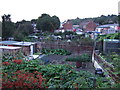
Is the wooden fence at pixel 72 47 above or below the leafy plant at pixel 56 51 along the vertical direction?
above

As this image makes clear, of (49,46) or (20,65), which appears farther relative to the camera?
(49,46)

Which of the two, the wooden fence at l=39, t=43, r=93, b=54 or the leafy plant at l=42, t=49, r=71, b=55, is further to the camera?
the wooden fence at l=39, t=43, r=93, b=54

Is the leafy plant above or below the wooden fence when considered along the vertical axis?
below

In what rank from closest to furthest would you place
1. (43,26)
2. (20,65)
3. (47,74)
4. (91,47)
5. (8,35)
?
(47,74) < (20,65) < (91,47) < (8,35) < (43,26)

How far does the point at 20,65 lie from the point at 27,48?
594cm

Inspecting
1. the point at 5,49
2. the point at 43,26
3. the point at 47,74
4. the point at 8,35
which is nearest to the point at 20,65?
the point at 47,74

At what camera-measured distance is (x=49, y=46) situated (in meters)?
14.6

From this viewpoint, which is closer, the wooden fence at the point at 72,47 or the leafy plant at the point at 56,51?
the leafy plant at the point at 56,51

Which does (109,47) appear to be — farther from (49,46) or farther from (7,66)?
(7,66)

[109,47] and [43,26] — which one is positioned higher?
[43,26]

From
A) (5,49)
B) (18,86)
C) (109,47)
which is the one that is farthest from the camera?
(109,47)

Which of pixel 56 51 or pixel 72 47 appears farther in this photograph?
pixel 72 47

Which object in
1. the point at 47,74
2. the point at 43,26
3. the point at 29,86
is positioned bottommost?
the point at 47,74

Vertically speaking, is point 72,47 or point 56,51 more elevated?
point 72,47
